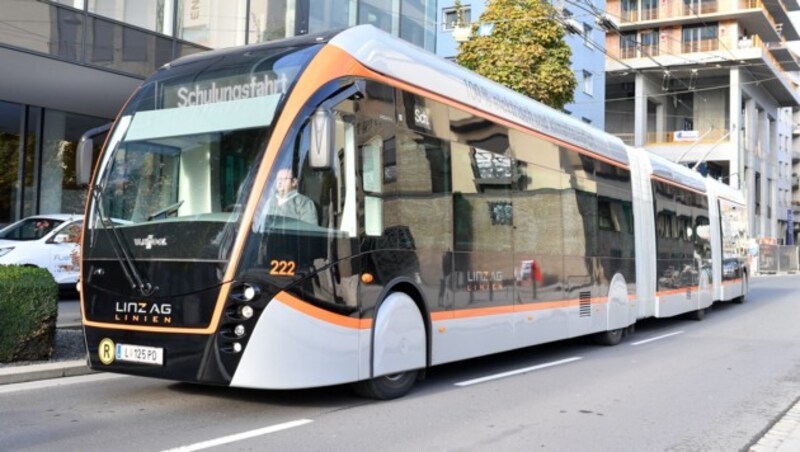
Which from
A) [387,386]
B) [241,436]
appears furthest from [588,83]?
[241,436]

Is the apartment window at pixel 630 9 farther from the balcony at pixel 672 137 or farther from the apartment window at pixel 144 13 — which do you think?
the apartment window at pixel 144 13

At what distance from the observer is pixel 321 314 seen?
607 centimetres

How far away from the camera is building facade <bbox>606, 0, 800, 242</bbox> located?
56188 mm

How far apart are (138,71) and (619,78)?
168ft

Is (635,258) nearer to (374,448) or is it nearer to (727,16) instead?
(374,448)

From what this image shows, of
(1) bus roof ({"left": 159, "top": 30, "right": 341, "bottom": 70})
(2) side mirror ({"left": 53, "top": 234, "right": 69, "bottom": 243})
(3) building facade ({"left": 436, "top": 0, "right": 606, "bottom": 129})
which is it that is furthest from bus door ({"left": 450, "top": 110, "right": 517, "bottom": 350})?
(3) building facade ({"left": 436, "top": 0, "right": 606, "bottom": 129})

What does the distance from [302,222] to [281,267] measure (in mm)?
435

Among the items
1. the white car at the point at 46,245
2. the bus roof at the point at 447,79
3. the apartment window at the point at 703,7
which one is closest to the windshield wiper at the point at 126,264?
the bus roof at the point at 447,79

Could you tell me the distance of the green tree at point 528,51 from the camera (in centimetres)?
1670

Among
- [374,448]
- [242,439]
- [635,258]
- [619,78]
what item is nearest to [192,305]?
[242,439]

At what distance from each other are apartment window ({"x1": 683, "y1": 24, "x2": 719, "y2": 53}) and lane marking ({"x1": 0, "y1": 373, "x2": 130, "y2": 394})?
191ft

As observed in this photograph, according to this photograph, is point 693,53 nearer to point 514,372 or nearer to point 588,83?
point 588,83

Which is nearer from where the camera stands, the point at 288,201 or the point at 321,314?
the point at 288,201

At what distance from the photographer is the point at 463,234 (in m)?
8.06
